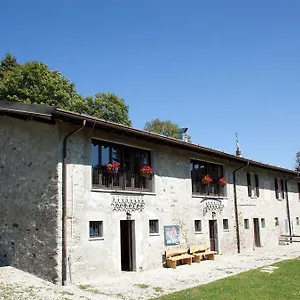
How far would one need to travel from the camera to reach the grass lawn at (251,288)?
989cm

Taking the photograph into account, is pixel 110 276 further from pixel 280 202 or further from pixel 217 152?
pixel 280 202

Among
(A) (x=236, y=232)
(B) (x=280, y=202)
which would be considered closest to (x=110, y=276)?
(A) (x=236, y=232)

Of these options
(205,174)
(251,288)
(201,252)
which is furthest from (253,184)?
(251,288)

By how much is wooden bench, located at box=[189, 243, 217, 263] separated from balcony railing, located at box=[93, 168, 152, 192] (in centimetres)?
359

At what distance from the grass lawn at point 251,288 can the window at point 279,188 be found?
13.7 metres

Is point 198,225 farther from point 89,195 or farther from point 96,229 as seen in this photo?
point 89,195

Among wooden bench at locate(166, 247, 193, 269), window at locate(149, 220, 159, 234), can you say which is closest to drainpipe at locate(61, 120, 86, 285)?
window at locate(149, 220, 159, 234)

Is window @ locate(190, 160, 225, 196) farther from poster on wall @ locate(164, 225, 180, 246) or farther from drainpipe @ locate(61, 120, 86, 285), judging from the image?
drainpipe @ locate(61, 120, 86, 285)

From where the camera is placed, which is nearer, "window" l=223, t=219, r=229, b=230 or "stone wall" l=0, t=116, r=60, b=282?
"stone wall" l=0, t=116, r=60, b=282

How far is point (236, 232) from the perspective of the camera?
67.3 ft

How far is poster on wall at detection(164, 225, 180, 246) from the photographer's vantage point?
15578mm

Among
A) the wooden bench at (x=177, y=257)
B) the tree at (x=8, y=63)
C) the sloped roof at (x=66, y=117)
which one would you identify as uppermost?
the tree at (x=8, y=63)

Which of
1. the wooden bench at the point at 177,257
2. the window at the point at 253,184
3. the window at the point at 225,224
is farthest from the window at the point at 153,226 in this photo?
the window at the point at 253,184

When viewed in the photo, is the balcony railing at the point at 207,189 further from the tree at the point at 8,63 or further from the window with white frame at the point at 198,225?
the tree at the point at 8,63
